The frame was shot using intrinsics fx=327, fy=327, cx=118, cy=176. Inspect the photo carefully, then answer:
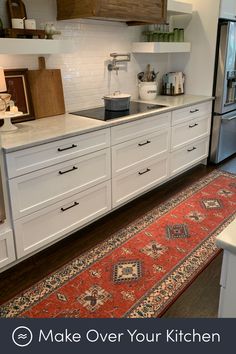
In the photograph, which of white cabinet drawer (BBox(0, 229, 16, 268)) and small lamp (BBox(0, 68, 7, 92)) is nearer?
white cabinet drawer (BBox(0, 229, 16, 268))

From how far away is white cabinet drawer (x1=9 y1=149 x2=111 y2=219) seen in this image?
2035mm

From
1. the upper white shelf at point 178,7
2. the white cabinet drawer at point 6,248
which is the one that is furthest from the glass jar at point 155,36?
the white cabinet drawer at point 6,248

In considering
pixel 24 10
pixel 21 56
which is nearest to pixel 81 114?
pixel 21 56

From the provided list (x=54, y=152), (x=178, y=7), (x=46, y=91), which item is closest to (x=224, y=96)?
(x=178, y=7)

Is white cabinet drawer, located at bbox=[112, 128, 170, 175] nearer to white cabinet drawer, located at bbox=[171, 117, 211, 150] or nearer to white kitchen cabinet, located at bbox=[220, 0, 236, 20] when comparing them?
white cabinet drawer, located at bbox=[171, 117, 211, 150]

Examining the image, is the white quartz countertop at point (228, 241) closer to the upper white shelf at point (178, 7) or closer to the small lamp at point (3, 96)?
the small lamp at point (3, 96)

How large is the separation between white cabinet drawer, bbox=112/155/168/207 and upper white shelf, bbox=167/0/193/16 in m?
1.51

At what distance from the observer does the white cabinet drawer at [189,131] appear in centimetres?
337

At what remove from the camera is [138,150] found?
114 inches

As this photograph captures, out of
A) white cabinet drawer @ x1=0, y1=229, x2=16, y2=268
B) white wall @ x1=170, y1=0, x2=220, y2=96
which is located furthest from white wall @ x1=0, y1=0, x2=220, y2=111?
white cabinet drawer @ x1=0, y1=229, x2=16, y2=268

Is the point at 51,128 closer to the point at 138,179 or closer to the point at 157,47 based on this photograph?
the point at 138,179

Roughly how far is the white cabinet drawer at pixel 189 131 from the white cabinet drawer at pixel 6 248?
1.92 metres

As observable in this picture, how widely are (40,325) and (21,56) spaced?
1.93 meters

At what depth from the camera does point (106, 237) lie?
2.56 m
